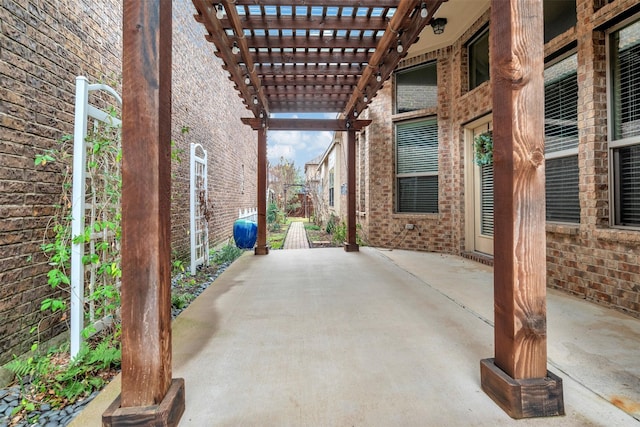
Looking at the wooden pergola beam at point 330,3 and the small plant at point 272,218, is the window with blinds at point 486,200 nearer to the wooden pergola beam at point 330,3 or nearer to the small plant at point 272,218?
the wooden pergola beam at point 330,3

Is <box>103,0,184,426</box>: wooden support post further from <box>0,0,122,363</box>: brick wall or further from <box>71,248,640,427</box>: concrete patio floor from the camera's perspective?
<box>0,0,122,363</box>: brick wall

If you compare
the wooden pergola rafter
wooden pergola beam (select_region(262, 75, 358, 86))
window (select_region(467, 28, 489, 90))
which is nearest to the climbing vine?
the wooden pergola rafter

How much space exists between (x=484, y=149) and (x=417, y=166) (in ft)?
5.36

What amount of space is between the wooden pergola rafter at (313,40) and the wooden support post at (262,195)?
2.28ft

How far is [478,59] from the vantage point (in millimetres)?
5008

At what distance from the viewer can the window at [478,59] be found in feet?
15.8

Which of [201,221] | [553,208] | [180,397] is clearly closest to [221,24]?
[201,221]

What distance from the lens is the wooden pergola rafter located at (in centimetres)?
304

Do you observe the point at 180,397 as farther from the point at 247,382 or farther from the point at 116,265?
the point at 116,265

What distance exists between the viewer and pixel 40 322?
7.06 ft

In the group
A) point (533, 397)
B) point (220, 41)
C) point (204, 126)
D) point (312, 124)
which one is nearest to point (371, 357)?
point (533, 397)

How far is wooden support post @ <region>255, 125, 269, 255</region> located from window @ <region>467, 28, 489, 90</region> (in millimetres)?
3666

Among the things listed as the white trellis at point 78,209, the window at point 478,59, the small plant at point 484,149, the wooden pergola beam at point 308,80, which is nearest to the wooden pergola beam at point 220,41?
the wooden pergola beam at point 308,80

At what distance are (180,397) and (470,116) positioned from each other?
5.22 meters
